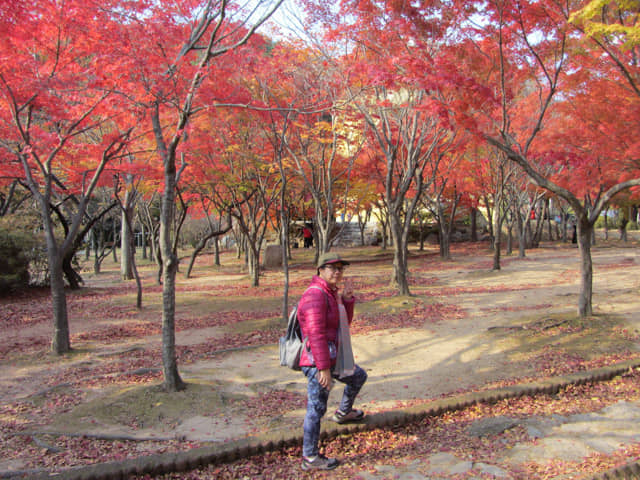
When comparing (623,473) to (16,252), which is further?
(16,252)

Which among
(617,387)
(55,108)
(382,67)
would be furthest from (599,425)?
(55,108)

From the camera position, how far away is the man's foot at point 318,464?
3.29 m

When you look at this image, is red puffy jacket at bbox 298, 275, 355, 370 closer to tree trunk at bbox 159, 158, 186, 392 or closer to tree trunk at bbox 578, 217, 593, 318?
tree trunk at bbox 159, 158, 186, 392

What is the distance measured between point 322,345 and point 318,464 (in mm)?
896

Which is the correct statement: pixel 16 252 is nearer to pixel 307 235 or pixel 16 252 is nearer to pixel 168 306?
pixel 168 306

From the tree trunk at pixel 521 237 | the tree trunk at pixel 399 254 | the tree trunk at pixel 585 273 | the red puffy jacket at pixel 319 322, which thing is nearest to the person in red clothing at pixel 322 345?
the red puffy jacket at pixel 319 322

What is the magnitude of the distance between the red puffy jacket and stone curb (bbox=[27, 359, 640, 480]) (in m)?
0.79

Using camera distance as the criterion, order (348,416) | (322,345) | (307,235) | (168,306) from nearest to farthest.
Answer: (322,345) → (348,416) → (168,306) → (307,235)

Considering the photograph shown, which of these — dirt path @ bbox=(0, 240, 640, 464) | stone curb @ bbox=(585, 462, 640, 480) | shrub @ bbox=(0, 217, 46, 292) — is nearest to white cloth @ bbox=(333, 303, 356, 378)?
dirt path @ bbox=(0, 240, 640, 464)

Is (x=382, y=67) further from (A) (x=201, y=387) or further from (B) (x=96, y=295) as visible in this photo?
(B) (x=96, y=295)

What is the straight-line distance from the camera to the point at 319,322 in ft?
10.5

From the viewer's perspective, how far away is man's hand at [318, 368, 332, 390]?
3199 millimetres

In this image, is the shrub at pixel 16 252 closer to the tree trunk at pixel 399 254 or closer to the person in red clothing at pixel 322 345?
the tree trunk at pixel 399 254

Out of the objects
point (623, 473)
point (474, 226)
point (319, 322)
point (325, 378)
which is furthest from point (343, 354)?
point (474, 226)
